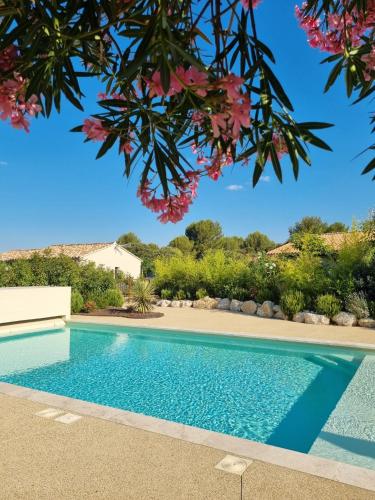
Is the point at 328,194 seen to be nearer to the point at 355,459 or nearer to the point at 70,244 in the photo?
the point at 355,459

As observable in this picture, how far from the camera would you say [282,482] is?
97.0 inches

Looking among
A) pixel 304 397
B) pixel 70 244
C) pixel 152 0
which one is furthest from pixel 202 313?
pixel 70 244

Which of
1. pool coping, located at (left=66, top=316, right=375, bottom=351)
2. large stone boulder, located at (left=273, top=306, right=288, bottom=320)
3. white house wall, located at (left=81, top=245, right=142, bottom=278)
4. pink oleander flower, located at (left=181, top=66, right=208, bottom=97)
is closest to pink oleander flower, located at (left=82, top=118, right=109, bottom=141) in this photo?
pink oleander flower, located at (left=181, top=66, right=208, bottom=97)

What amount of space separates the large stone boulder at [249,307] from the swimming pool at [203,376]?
3757 millimetres

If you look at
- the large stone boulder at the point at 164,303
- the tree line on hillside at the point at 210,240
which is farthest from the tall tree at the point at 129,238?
the large stone boulder at the point at 164,303

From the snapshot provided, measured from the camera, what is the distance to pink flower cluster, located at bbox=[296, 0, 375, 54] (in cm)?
203

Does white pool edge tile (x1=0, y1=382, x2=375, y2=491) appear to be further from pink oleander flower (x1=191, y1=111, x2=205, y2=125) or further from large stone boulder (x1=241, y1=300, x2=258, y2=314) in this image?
large stone boulder (x1=241, y1=300, x2=258, y2=314)

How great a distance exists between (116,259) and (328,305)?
19844 millimetres

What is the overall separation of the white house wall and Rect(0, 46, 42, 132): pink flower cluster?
81.3 ft

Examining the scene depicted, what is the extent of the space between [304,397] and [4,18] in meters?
5.63

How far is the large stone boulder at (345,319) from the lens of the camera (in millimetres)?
10086

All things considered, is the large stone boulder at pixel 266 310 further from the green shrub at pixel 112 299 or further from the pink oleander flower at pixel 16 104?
the pink oleander flower at pixel 16 104

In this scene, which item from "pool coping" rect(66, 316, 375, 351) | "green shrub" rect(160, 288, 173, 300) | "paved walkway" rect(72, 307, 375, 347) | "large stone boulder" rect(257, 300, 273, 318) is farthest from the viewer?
"green shrub" rect(160, 288, 173, 300)

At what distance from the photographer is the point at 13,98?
4.23 ft
